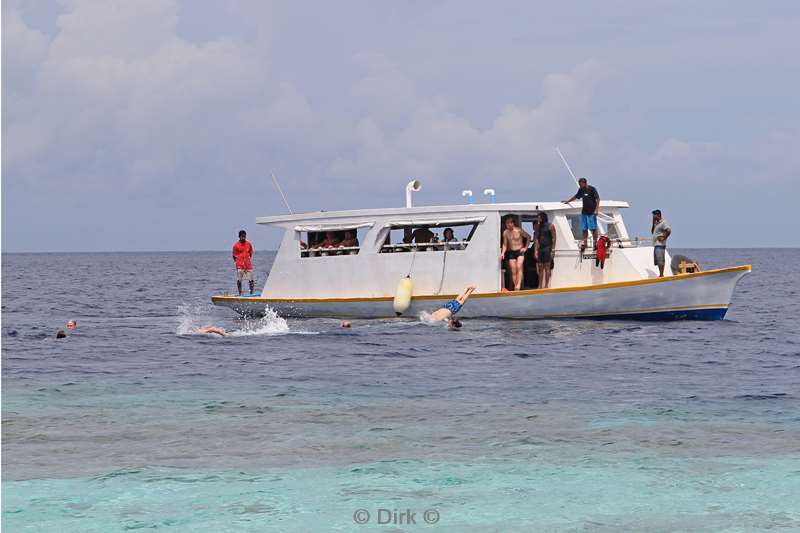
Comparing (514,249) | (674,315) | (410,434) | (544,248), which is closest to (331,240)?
(514,249)

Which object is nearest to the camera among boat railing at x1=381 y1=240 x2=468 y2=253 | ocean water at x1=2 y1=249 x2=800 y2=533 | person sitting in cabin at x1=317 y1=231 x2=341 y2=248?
ocean water at x1=2 y1=249 x2=800 y2=533

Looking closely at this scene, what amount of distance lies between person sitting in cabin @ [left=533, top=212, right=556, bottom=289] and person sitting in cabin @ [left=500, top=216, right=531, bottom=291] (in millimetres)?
338

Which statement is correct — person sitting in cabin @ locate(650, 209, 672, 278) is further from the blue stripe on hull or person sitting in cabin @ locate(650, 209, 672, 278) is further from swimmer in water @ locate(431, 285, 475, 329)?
swimmer in water @ locate(431, 285, 475, 329)

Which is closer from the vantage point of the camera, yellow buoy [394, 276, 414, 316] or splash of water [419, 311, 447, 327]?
splash of water [419, 311, 447, 327]

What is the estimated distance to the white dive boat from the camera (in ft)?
68.3

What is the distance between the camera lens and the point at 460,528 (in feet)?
26.3

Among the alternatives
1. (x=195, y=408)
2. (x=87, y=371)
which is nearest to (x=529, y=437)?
(x=195, y=408)

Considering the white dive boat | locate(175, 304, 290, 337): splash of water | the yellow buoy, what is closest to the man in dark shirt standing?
the white dive boat

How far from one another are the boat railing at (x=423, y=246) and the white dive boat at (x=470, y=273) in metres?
0.02

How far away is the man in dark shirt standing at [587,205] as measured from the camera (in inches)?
837

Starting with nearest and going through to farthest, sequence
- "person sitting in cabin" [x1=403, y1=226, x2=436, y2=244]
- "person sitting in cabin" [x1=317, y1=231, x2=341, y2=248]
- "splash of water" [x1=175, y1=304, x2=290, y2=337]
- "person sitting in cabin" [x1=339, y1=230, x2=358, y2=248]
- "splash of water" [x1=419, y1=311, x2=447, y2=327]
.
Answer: "splash of water" [x1=419, y1=311, x2=447, y2=327], "splash of water" [x1=175, y1=304, x2=290, y2=337], "person sitting in cabin" [x1=403, y1=226, x2=436, y2=244], "person sitting in cabin" [x1=339, y1=230, x2=358, y2=248], "person sitting in cabin" [x1=317, y1=231, x2=341, y2=248]

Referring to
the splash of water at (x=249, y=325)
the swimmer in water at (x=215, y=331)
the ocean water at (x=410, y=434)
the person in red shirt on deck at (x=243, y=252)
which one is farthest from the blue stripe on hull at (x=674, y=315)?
the person in red shirt on deck at (x=243, y=252)

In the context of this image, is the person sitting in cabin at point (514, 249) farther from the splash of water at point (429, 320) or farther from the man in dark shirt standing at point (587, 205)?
the splash of water at point (429, 320)

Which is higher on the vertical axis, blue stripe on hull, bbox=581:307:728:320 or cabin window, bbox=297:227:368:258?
cabin window, bbox=297:227:368:258
